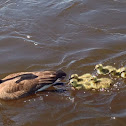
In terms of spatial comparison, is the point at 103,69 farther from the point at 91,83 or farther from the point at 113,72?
the point at 91,83

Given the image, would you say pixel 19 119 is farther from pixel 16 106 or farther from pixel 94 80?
pixel 94 80

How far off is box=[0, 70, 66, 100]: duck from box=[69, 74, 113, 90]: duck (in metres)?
0.36

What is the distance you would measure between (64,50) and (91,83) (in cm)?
192

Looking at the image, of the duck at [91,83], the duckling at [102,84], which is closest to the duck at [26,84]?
the duck at [91,83]

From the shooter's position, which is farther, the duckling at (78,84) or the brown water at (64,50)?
the duckling at (78,84)

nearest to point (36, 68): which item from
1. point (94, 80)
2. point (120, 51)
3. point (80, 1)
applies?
point (94, 80)

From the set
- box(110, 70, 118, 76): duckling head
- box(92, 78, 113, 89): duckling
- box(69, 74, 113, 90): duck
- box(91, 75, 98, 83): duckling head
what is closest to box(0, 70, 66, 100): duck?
box(69, 74, 113, 90): duck

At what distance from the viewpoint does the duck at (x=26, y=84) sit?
→ 7207mm

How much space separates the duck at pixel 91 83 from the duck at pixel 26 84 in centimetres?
36

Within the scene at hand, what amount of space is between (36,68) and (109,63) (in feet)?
6.42

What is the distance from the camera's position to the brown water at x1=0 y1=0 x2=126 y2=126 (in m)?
6.65

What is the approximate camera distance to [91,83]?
7.29 meters

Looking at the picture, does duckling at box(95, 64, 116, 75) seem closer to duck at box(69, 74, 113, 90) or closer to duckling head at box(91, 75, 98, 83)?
duck at box(69, 74, 113, 90)

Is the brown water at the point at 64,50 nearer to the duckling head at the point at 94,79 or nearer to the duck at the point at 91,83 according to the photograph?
the duck at the point at 91,83
